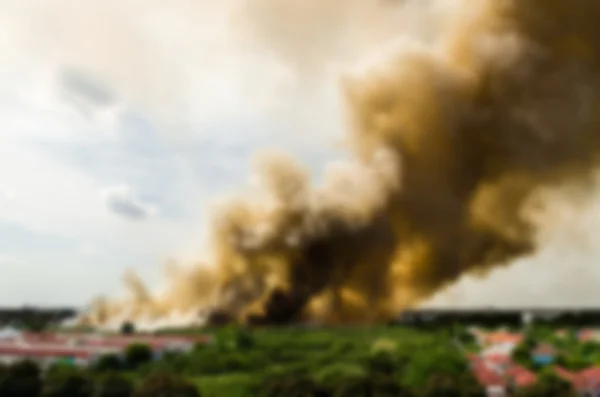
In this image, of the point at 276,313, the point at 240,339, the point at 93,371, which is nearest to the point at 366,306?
the point at 276,313

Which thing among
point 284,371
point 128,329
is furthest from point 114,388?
point 128,329

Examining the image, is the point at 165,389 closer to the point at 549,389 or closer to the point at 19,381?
the point at 19,381

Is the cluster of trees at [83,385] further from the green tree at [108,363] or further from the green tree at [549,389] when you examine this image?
the green tree at [549,389]

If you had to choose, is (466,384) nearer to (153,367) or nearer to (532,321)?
(153,367)

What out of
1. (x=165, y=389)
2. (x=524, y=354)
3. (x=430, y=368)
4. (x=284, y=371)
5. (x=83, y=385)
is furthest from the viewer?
(x=524, y=354)

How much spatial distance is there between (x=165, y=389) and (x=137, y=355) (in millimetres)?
9561

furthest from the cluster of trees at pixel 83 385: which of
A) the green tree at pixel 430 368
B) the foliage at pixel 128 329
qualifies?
the foliage at pixel 128 329

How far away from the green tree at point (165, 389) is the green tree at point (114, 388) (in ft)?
2.56

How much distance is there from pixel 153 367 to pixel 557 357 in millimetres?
15546

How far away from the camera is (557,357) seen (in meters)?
27.4

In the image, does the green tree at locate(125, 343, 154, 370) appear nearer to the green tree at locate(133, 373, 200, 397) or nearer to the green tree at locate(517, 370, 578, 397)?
the green tree at locate(133, 373, 200, 397)

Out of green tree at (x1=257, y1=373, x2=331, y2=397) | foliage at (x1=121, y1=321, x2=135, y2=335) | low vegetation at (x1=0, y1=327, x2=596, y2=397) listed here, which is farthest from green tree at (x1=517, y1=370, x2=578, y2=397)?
foliage at (x1=121, y1=321, x2=135, y2=335)

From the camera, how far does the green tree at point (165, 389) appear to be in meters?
17.0

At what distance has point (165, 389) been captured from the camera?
17.2 metres
